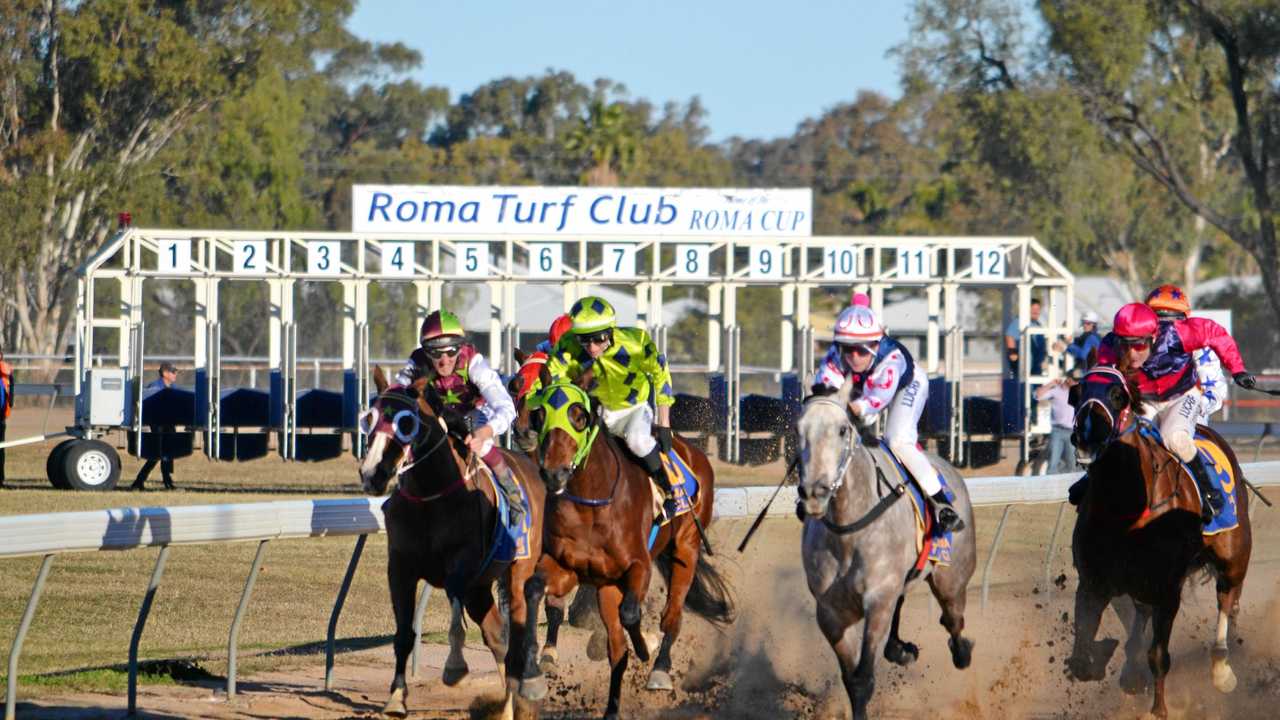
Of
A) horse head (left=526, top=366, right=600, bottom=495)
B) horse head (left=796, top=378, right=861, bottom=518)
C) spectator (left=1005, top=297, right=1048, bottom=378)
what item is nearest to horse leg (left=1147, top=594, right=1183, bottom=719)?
horse head (left=796, top=378, right=861, bottom=518)

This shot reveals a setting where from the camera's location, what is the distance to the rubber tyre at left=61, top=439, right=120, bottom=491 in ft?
63.8

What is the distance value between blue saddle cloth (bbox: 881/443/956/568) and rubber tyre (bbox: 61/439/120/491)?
13014mm

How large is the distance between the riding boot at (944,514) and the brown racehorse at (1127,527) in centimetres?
66

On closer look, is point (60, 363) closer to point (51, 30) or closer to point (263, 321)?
point (51, 30)

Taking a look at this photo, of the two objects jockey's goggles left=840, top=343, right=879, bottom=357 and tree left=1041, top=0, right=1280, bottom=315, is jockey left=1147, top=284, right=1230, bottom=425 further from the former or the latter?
tree left=1041, top=0, right=1280, bottom=315

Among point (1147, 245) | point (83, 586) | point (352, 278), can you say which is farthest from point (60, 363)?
point (1147, 245)

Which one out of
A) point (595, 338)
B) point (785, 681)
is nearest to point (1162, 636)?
point (785, 681)

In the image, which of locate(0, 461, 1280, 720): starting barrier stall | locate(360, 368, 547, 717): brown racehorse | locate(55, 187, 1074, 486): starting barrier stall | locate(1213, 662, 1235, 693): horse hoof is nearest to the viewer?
locate(0, 461, 1280, 720): starting barrier stall

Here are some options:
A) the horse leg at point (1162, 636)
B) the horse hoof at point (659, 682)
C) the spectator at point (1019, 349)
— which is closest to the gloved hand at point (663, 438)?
the horse hoof at point (659, 682)

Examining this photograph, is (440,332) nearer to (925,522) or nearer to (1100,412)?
(925,522)

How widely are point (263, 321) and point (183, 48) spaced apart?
11.9 metres

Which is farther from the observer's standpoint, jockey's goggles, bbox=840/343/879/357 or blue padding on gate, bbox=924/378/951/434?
blue padding on gate, bbox=924/378/951/434

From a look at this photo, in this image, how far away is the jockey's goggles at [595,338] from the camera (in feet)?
30.4

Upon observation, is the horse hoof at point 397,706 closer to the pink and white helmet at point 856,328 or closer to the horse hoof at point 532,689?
the horse hoof at point 532,689
